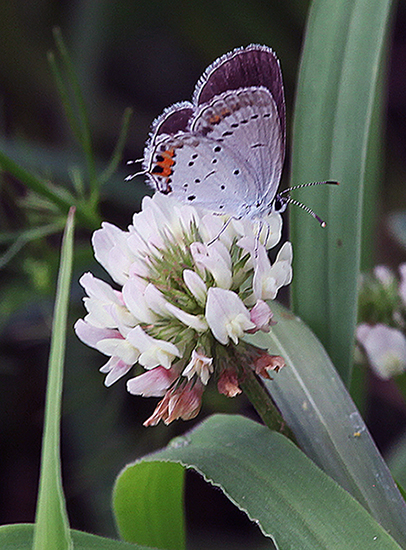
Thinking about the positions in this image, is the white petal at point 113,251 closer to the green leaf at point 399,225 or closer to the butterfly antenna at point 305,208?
the butterfly antenna at point 305,208

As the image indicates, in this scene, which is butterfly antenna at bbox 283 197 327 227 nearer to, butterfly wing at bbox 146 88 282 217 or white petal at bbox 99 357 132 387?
butterfly wing at bbox 146 88 282 217

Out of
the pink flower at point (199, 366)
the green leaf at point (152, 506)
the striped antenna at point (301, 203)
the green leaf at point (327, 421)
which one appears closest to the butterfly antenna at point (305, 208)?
the striped antenna at point (301, 203)

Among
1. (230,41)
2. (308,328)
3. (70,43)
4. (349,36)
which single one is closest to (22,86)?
(70,43)

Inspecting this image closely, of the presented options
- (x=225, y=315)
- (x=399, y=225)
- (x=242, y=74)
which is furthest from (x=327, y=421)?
(x=399, y=225)

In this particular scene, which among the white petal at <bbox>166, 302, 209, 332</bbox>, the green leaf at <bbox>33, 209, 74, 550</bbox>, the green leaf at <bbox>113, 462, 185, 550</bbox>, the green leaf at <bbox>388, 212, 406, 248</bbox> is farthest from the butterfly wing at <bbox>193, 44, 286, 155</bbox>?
the green leaf at <bbox>388, 212, 406, 248</bbox>

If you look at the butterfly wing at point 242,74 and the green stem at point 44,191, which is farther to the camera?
the green stem at point 44,191
